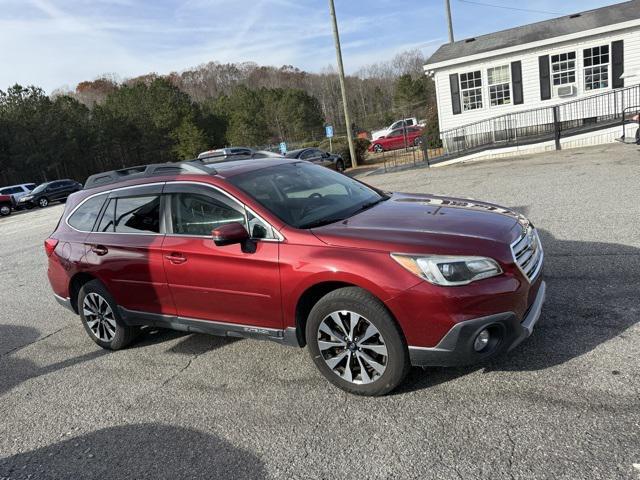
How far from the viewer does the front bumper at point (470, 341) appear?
10.5 feet

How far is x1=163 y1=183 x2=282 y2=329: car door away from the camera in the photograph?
3.83 m

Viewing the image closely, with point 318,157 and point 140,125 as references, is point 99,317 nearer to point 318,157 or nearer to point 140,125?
point 318,157

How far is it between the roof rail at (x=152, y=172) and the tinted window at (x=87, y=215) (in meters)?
0.19

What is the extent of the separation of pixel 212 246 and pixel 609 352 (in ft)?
9.82

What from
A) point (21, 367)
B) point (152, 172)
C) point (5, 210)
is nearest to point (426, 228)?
point (152, 172)

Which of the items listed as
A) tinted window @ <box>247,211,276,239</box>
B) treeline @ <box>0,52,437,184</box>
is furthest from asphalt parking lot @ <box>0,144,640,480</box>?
treeline @ <box>0,52,437,184</box>

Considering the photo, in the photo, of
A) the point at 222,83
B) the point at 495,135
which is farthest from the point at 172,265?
the point at 222,83

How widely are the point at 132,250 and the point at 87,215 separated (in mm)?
1007

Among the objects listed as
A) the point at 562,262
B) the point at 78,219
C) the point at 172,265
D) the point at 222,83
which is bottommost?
the point at 562,262

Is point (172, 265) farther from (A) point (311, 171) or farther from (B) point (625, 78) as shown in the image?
(B) point (625, 78)

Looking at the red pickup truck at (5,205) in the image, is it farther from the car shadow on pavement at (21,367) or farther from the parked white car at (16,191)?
the car shadow on pavement at (21,367)

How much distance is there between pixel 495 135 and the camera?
2005 centimetres

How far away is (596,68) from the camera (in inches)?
741

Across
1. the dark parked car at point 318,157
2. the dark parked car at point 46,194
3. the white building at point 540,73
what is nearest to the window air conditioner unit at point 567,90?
the white building at point 540,73
